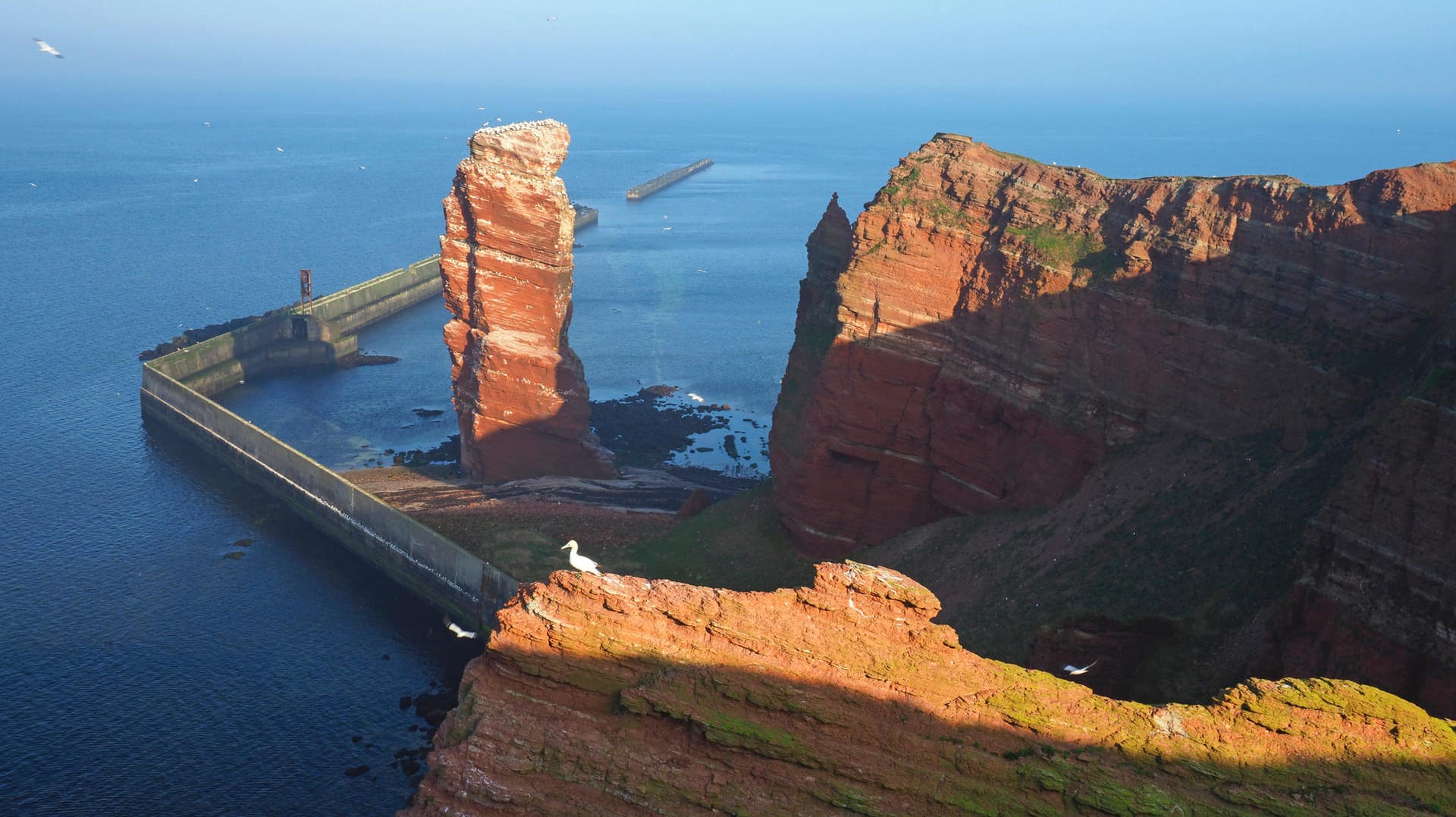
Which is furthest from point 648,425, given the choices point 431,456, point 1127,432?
point 1127,432

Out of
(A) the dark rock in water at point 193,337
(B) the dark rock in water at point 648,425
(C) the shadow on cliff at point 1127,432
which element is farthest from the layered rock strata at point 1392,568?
(A) the dark rock in water at point 193,337

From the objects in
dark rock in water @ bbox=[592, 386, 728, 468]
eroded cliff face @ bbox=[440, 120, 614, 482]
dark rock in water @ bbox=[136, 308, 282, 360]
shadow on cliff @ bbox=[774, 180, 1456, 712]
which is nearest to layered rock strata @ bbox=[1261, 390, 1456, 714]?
shadow on cliff @ bbox=[774, 180, 1456, 712]

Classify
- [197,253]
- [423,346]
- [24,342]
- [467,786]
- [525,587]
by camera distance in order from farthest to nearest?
1. [197,253]
2. [423,346]
3. [24,342]
4. [525,587]
5. [467,786]

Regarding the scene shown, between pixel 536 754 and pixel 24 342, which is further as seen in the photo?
pixel 24 342

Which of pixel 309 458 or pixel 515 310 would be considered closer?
pixel 515 310

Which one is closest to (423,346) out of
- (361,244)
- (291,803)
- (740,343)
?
(740,343)

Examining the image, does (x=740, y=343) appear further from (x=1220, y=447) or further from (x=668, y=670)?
(x=668, y=670)

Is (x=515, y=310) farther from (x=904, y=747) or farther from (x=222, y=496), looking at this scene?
(x=904, y=747)
